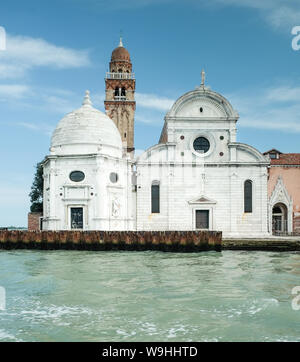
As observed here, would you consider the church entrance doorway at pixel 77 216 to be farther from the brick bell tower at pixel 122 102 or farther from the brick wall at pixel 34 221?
the brick bell tower at pixel 122 102

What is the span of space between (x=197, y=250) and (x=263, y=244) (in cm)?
395

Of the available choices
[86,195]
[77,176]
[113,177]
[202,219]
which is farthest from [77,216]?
[202,219]

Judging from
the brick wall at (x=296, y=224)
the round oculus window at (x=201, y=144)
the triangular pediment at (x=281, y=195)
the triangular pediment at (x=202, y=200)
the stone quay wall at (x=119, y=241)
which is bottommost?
the stone quay wall at (x=119, y=241)

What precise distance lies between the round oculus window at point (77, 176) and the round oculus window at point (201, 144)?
8292mm

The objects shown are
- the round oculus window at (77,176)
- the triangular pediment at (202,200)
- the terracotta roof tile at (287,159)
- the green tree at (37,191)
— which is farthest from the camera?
the green tree at (37,191)

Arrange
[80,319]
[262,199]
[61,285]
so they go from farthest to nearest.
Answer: [262,199] < [61,285] < [80,319]

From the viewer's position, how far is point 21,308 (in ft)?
32.2

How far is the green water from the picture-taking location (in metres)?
8.05

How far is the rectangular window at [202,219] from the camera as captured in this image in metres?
30.6

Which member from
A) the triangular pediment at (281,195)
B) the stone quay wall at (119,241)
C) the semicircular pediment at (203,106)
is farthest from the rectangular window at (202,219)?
the semicircular pediment at (203,106)

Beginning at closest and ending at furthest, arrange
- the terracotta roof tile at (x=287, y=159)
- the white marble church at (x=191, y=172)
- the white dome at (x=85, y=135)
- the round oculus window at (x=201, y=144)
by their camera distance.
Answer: the white dome at (x=85, y=135) → the white marble church at (x=191, y=172) → the round oculus window at (x=201, y=144) → the terracotta roof tile at (x=287, y=159)

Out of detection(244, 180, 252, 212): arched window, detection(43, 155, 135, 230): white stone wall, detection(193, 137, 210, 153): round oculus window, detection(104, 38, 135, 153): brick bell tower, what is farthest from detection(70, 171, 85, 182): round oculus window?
detection(104, 38, 135, 153): brick bell tower

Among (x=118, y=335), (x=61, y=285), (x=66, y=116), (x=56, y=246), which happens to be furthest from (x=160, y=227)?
(x=118, y=335)

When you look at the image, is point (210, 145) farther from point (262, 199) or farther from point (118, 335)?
point (118, 335)
